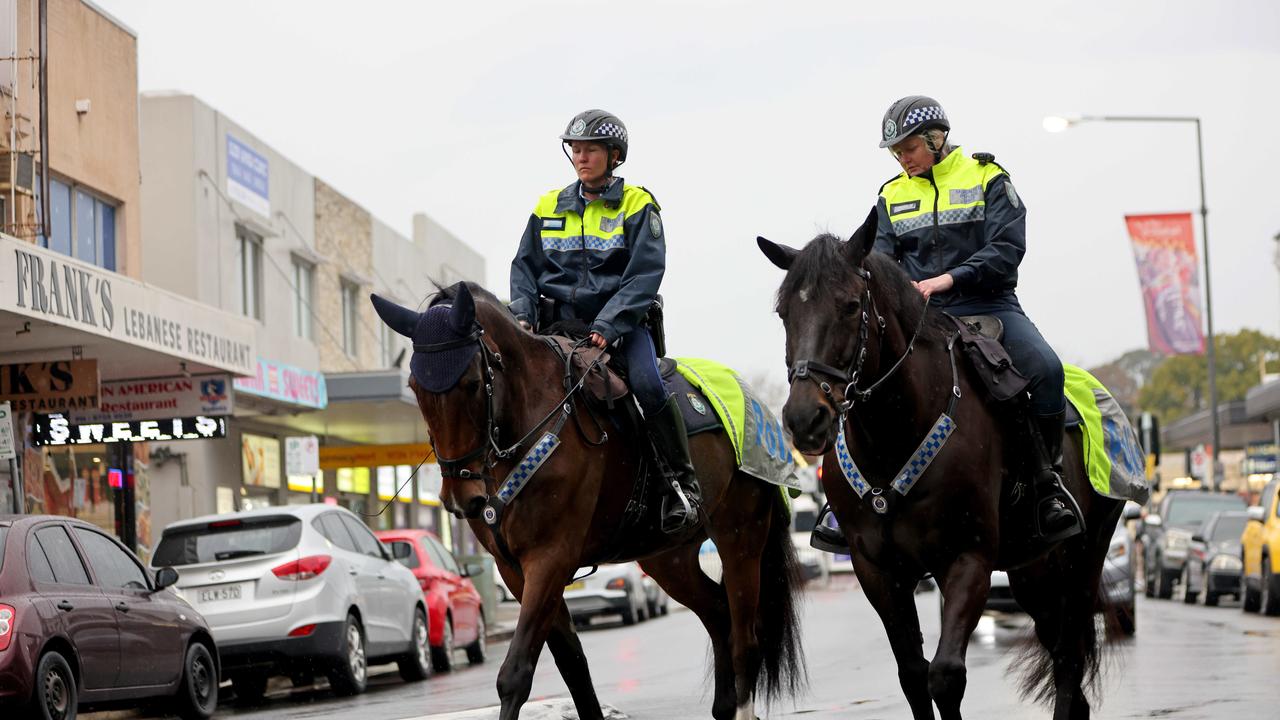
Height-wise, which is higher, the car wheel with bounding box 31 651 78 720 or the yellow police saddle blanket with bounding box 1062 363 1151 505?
the yellow police saddle blanket with bounding box 1062 363 1151 505

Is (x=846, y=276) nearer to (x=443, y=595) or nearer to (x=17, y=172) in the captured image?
(x=443, y=595)

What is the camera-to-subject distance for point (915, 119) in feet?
26.8

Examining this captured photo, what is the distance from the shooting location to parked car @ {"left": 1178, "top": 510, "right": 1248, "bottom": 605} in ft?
93.1

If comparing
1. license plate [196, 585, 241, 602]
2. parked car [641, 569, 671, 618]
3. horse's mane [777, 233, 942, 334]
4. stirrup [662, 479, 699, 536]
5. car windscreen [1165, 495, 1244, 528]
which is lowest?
parked car [641, 569, 671, 618]

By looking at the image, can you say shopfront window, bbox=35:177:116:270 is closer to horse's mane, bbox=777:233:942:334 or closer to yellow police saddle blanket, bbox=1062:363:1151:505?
yellow police saddle blanket, bbox=1062:363:1151:505

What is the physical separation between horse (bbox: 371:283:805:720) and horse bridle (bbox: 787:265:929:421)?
56.0 inches

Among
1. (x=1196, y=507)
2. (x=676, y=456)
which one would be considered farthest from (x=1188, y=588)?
(x=676, y=456)

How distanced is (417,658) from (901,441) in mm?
12576

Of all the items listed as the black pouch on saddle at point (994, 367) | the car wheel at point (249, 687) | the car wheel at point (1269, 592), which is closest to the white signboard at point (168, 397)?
the car wheel at point (249, 687)

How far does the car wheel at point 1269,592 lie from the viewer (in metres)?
23.4

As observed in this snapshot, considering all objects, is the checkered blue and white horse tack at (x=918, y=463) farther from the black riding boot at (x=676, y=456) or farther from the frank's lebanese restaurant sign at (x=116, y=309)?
the frank's lebanese restaurant sign at (x=116, y=309)

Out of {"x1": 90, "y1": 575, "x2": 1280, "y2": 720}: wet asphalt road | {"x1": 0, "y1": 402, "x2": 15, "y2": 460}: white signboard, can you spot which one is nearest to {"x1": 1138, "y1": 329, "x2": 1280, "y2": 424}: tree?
{"x1": 90, "y1": 575, "x2": 1280, "y2": 720}: wet asphalt road

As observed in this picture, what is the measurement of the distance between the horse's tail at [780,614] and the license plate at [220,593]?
7.43m

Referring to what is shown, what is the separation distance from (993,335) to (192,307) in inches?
597
